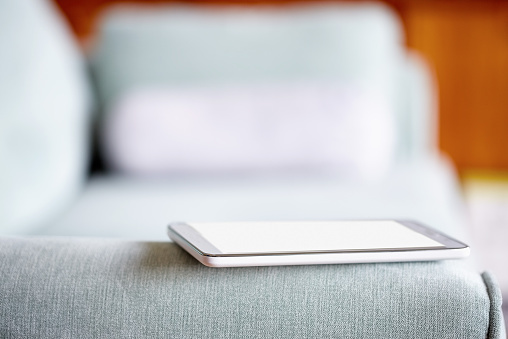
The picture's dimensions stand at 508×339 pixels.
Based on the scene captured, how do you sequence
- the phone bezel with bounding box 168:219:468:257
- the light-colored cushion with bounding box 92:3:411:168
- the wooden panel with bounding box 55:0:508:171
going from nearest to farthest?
the phone bezel with bounding box 168:219:468:257 → the light-colored cushion with bounding box 92:3:411:168 → the wooden panel with bounding box 55:0:508:171

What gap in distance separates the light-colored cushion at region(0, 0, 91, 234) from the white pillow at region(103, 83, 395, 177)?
12cm

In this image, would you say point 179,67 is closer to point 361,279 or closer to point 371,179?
point 371,179

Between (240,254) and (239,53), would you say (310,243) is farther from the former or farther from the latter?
(239,53)

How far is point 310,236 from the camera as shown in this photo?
0.61 meters

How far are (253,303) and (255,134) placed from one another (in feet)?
2.83

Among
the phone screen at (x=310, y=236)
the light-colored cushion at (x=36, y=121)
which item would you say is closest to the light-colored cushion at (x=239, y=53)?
the light-colored cushion at (x=36, y=121)

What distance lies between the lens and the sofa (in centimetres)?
57

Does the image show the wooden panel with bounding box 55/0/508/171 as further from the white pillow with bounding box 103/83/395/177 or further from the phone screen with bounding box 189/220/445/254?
the phone screen with bounding box 189/220/445/254

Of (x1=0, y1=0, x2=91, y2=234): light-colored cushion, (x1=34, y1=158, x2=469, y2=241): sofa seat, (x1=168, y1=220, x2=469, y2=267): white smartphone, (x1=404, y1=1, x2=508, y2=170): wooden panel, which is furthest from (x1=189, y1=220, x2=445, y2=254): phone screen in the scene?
(x1=404, y1=1, x2=508, y2=170): wooden panel

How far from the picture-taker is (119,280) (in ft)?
1.92

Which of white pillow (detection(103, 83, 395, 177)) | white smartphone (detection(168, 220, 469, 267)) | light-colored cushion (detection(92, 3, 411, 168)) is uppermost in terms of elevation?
light-colored cushion (detection(92, 3, 411, 168))

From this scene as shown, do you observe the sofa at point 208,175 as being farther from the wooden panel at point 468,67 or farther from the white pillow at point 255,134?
the wooden panel at point 468,67

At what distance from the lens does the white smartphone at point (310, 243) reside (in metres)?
0.55

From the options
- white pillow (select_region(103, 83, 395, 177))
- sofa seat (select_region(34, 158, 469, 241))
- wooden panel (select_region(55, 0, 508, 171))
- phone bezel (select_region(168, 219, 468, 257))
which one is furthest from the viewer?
wooden panel (select_region(55, 0, 508, 171))
